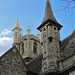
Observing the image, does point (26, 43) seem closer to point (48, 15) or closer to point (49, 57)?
point (48, 15)

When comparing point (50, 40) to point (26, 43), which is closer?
point (50, 40)

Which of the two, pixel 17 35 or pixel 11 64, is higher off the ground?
pixel 17 35

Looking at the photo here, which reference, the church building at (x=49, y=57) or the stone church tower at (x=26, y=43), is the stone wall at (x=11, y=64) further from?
the stone church tower at (x=26, y=43)

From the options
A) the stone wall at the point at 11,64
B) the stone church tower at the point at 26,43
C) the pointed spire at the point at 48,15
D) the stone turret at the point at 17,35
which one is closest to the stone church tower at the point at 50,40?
the pointed spire at the point at 48,15

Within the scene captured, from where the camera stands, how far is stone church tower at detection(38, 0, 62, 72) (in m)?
16.4

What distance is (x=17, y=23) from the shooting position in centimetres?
3666

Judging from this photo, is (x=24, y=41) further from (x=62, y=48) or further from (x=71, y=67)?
(x=71, y=67)

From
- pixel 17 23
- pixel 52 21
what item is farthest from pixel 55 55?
pixel 17 23

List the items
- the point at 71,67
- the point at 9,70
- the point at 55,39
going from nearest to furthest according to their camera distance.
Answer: the point at 71,67, the point at 9,70, the point at 55,39

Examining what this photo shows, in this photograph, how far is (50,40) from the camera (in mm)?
17797

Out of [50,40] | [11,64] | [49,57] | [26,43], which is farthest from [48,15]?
[26,43]

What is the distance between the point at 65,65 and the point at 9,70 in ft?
15.3

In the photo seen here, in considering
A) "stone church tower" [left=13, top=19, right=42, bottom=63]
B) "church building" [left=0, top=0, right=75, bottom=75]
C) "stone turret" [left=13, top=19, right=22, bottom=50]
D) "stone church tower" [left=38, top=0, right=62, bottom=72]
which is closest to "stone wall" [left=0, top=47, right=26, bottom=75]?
"church building" [left=0, top=0, right=75, bottom=75]

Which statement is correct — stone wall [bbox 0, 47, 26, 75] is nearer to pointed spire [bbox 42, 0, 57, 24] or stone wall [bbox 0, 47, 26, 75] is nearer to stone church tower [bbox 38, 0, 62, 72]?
stone church tower [bbox 38, 0, 62, 72]
